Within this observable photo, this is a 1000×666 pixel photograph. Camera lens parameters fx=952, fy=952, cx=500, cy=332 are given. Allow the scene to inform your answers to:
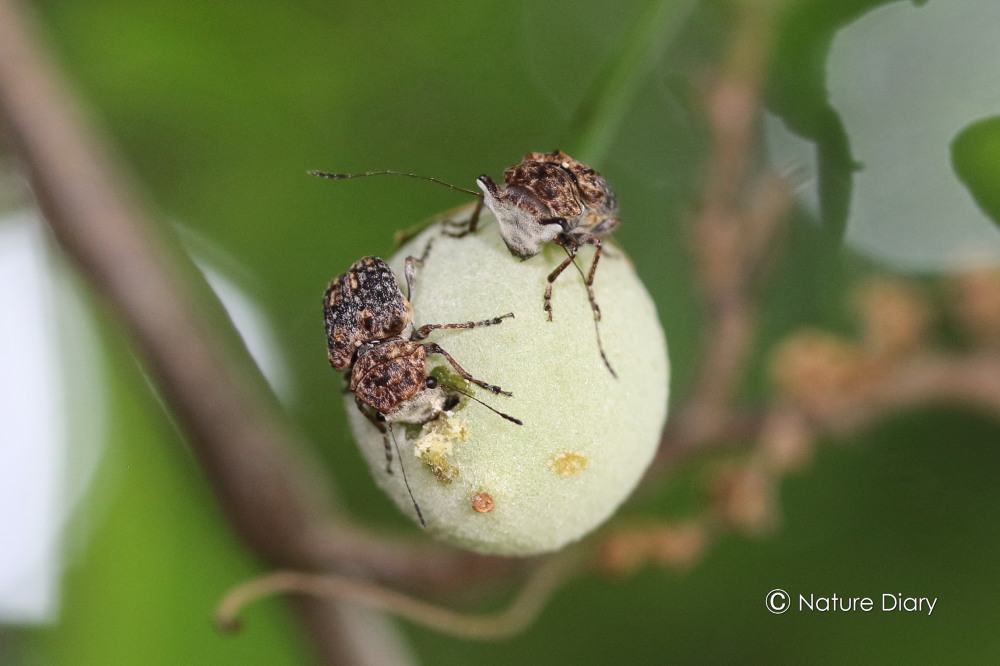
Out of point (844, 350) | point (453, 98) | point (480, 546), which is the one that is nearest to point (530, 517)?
point (480, 546)

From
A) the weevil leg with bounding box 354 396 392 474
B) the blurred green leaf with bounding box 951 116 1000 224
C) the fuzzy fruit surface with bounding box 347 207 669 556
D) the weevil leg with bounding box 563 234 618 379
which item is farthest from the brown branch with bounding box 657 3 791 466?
the weevil leg with bounding box 354 396 392 474

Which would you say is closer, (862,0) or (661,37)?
(661,37)

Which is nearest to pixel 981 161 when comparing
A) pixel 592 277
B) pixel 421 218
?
pixel 592 277

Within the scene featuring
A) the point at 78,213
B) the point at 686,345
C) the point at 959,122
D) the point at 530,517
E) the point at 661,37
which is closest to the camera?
the point at 530,517

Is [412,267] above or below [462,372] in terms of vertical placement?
above

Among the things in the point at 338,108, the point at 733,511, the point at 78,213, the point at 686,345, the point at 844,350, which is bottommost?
the point at 733,511

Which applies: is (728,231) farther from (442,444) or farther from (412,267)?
(442,444)

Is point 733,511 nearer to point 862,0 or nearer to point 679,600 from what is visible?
point 679,600
